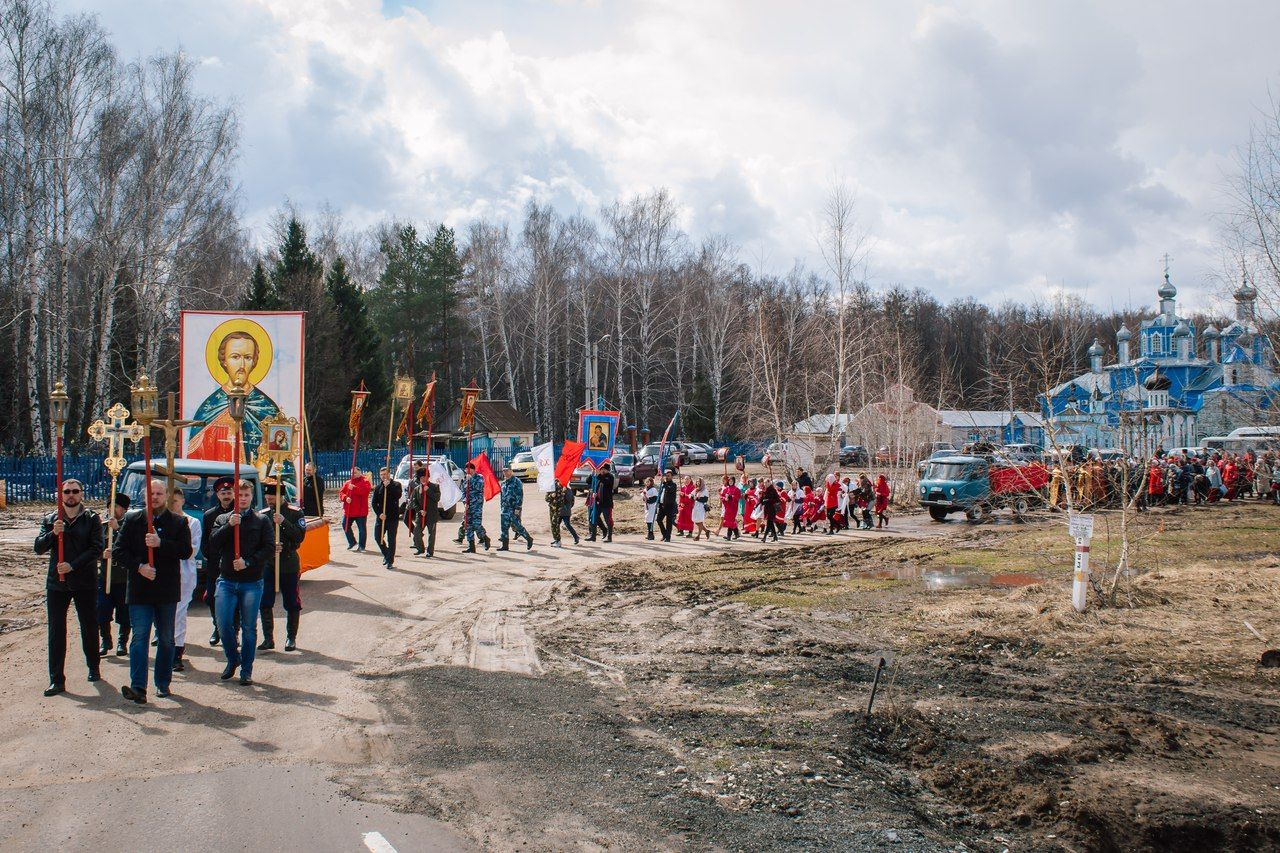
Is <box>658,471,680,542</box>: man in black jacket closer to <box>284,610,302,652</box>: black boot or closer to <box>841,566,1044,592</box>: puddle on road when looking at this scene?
<box>841,566,1044,592</box>: puddle on road

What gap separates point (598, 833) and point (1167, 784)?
369 centimetres

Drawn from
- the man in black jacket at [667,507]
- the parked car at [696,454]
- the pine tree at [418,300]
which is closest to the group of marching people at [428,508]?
the man in black jacket at [667,507]

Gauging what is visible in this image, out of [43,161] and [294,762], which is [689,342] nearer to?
[43,161]

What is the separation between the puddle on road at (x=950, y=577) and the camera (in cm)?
1509

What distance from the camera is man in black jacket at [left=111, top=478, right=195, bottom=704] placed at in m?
7.73

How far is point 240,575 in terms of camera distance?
27.8ft

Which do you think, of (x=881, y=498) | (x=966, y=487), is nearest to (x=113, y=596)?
(x=881, y=498)

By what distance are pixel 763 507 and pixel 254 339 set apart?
11720 millimetres

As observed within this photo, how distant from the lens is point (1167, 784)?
6.03m

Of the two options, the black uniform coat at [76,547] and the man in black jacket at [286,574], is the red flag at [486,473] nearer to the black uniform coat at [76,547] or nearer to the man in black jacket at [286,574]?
the man in black jacket at [286,574]

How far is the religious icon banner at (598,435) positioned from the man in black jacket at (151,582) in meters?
14.0

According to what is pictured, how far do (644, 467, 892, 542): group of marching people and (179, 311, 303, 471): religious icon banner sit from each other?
8663 mm

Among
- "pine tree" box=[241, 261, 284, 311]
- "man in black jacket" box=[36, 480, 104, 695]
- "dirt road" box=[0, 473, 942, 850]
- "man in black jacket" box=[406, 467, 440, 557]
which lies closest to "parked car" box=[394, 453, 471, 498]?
"man in black jacket" box=[406, 467, 440, 557]

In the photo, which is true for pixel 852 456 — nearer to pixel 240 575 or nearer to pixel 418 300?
pixel 418 300
